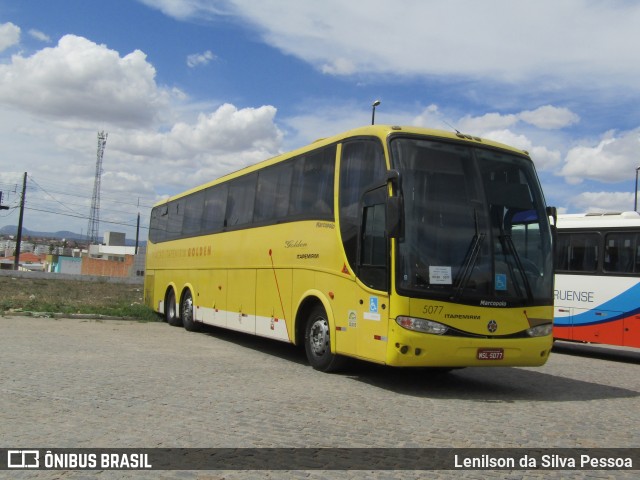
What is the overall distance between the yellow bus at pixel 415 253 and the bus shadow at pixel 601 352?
304 inches

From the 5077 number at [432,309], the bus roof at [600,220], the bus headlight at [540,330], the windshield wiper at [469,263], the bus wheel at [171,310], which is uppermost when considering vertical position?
the bus roof at [600,220]

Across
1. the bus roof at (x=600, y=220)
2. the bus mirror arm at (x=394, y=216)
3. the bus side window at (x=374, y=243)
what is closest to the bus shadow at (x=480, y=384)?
the bus side window at (x=374, y=243)

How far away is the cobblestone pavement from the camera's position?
231 inches

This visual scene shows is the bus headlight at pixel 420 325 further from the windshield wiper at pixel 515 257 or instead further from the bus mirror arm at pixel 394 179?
the bus mirror arm at pixel 394 179

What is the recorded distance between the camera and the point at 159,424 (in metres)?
6.33

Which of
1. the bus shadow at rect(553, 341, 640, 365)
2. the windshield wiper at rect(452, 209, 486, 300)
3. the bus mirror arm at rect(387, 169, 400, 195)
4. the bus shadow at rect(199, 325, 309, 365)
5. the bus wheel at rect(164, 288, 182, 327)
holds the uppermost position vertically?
the bus mirror arm at rect(387, 169, 400, 195)

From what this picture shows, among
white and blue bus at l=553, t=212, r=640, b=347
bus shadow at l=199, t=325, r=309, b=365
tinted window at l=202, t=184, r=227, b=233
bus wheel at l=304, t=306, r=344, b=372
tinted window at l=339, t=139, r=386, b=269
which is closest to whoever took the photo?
tinted window at l=339, t=139, r=386, b=269

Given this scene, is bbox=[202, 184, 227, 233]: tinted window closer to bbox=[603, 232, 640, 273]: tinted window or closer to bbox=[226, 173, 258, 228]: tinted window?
bbox=[226, 173, 258, 228]: tinted window

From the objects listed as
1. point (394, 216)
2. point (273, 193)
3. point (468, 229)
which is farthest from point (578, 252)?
point (394, 216)

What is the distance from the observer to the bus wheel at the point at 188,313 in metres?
17.5

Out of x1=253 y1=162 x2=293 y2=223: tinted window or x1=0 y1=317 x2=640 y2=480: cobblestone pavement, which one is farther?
x1=253 y1=162 x2=293 y2=223: tinted window

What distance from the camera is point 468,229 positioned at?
874 centimetres

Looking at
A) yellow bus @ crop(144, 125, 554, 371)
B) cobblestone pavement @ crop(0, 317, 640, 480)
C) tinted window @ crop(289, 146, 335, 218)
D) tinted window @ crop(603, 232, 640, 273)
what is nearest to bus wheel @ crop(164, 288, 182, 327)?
cobblestone pavement @ crop(0, 317, 640, 480)

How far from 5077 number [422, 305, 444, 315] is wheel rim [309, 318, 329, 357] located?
2.22 metres
